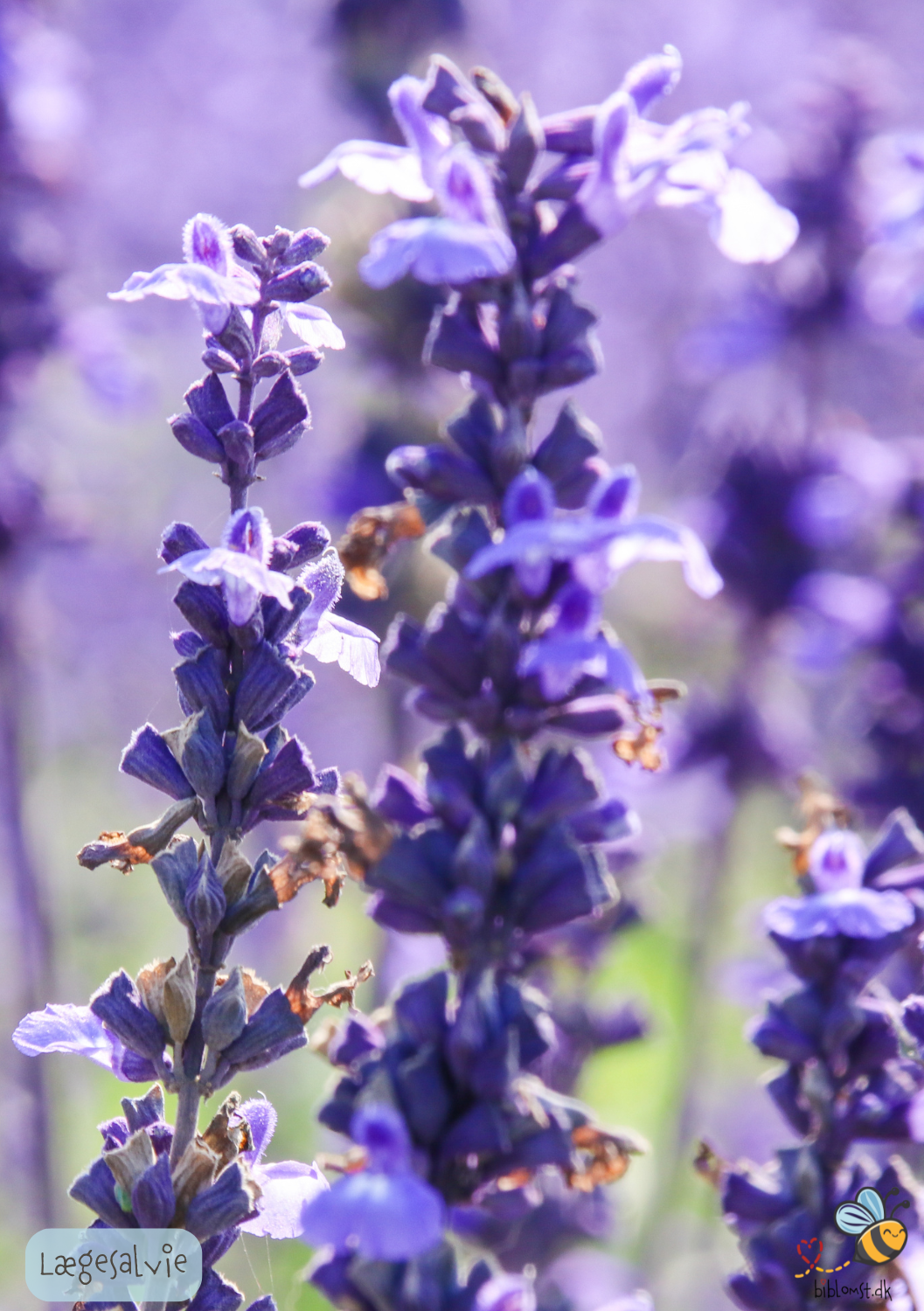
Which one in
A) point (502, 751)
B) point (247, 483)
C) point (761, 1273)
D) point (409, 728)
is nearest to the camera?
point (502, 751)

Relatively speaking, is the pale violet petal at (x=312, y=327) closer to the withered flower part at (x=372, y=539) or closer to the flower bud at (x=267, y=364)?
the flower bud at (x=267, y=364)

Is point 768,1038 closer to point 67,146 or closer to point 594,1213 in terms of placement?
point 594,1213

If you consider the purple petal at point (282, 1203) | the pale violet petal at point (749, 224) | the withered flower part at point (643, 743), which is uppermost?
the pale violet petal at point (749, 224)

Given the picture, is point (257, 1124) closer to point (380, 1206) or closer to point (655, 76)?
point (380, 1206)

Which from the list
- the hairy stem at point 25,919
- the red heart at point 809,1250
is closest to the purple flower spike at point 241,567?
the red heart at point 809,1250

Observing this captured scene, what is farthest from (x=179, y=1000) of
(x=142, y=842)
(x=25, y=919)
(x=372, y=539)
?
(x=25, y=919)

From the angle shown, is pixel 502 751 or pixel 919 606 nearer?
pixel 502 751

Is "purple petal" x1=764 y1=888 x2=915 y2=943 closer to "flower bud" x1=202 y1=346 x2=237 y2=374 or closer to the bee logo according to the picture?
the bee logo

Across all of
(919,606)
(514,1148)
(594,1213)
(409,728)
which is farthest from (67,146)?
(514,1148)
